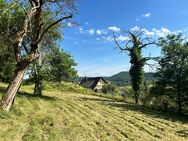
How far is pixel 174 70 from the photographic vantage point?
23297mm

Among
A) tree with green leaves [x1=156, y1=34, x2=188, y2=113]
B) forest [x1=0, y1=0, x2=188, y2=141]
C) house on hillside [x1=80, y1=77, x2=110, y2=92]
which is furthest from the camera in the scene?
house on hillside [x1=80, y1=77, x2=110, y2=92]

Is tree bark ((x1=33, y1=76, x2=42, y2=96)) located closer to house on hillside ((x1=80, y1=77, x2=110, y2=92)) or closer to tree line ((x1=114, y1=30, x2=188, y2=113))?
tree line ((x1=114, y1=30, x2=188, y2=113))

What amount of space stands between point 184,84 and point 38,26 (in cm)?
1386

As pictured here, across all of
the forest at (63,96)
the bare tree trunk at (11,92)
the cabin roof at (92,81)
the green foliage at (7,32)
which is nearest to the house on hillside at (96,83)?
the cabin roof at (92,81)

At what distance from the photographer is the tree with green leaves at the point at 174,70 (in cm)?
2283

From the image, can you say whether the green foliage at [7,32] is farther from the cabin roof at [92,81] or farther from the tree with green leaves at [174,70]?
the cabin roof at [92,81]

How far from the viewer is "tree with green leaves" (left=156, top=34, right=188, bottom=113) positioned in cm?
2283

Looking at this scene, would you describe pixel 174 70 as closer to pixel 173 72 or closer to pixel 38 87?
pixel 173 72

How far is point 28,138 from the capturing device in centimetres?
905

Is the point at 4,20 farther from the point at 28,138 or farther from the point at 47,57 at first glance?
the point at 28,138

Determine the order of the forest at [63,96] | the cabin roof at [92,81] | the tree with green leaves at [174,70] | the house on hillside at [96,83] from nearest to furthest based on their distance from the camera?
the forest at [63,96] < the tree with green leaves at [174,70] < the house on hillside at [96,83] < the cabin roof at [92,81]

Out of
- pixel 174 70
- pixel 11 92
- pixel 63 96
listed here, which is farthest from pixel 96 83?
pixel 11 92

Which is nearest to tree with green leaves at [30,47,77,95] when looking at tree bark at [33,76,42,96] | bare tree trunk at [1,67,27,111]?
tree bark at [33,76,42,96]

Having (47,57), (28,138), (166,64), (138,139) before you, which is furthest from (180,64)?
(28,138)
